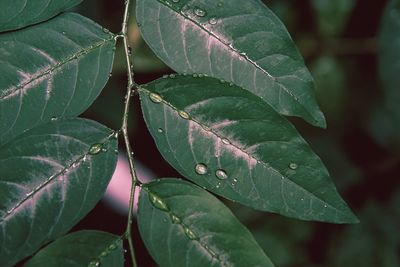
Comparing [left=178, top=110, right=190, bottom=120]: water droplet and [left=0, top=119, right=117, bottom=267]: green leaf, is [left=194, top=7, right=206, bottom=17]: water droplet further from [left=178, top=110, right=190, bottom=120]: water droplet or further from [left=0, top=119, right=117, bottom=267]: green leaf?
[left=0, top=119, right=117, bottom=267]: green leaf

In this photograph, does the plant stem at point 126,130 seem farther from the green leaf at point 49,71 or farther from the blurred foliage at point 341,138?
the blurred foliage at point 341,138

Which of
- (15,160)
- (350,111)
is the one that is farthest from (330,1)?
(15,160)

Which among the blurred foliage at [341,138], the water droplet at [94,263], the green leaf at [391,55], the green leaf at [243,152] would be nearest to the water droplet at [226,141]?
the green leaf at [243,152]

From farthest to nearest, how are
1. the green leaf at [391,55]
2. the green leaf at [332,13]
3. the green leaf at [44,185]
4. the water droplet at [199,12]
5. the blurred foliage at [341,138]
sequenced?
the blurred foliage at [341,138]
the green leaf at [332,13]
the green leaf at [391,55]
the water droplet at [199,12]
the green leaf at [44,185]

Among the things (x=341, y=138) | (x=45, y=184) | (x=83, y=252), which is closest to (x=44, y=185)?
(x=45, y=184)

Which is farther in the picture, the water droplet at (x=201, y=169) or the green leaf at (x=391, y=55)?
the green leaf at (x=391, y=55)

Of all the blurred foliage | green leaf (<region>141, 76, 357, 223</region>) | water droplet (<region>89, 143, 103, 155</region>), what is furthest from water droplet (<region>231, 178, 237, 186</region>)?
the blurred foliage

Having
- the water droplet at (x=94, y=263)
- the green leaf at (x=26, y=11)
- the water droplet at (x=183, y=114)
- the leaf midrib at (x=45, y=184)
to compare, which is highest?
the green leaf at (x=26, y=11)

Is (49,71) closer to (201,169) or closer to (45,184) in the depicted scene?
(45,184)

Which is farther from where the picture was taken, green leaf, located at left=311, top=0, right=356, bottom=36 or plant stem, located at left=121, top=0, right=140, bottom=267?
green leaf, located at left=311, top=0, right=356, bottom=36
